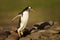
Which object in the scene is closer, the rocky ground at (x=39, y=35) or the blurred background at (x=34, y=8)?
the rocky ground at (x=39, y=35)

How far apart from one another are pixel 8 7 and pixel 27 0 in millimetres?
1660

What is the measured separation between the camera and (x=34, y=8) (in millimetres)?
19578

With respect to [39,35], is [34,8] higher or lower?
higher

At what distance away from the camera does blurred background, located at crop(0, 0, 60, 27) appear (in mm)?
17487

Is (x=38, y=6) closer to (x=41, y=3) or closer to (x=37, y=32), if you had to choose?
(x=41, y=3)

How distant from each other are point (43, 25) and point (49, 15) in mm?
4076

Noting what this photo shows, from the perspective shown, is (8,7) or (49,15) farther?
(8,7)

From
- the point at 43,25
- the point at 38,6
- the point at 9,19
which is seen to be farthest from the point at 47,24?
the point at 38,6

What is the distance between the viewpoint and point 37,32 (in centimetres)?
1312

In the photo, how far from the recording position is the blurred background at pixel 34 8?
1749 centimetres

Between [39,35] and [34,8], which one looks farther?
[34,8]

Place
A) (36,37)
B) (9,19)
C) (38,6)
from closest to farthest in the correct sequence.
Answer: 1. (36,37)
2. (9,19)
3. (38,6)

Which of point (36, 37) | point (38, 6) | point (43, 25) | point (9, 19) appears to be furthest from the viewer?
point (38, 6)

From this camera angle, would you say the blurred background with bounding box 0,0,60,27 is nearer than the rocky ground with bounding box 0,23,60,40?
No
